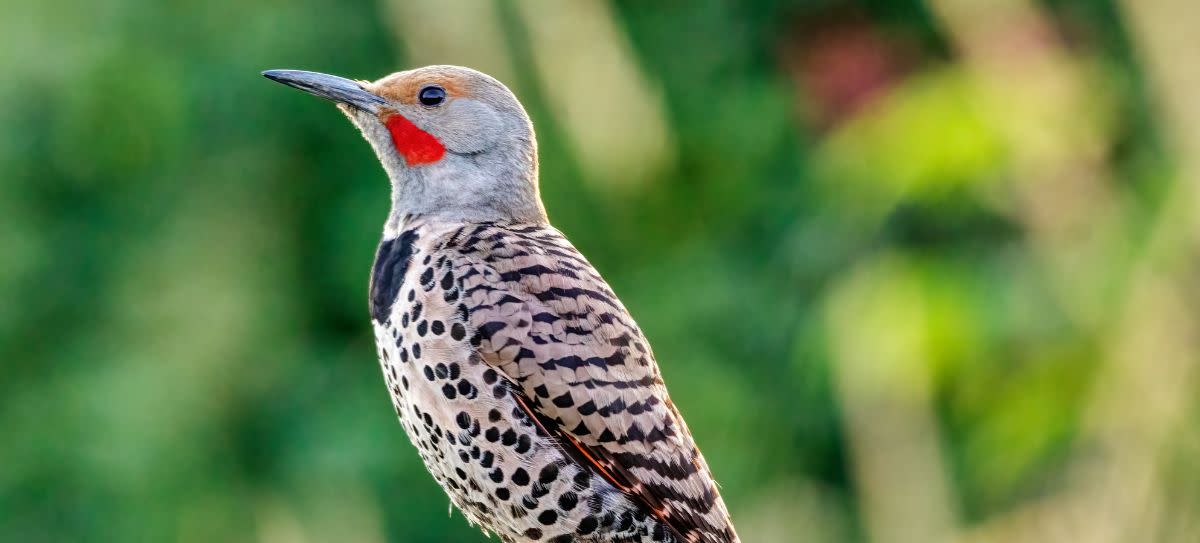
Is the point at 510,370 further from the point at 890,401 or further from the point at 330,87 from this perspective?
the point at 890,401

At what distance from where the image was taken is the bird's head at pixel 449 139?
11.3 feet

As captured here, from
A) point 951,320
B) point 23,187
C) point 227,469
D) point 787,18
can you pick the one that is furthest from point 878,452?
point 23,187

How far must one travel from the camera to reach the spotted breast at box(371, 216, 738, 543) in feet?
10.3

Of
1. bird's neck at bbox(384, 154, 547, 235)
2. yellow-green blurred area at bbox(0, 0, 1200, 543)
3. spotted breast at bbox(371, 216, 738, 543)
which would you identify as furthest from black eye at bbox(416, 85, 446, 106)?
yellow-green blurred area at bbox(0, 0, 1200, 543)

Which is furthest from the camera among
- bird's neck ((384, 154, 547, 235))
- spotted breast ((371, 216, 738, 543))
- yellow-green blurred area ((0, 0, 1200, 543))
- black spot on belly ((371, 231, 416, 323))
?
yellow-green blurred area ((0, 0, 1200, 543))

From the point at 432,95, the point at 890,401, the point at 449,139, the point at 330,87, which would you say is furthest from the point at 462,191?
the point at 890,401

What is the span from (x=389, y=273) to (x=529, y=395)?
397mm

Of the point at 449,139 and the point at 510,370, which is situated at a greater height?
the point at 449,139

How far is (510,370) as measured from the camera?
3.16 meters

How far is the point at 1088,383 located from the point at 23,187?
6.20 meters

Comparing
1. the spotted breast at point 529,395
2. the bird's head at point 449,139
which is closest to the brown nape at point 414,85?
the bird's head at point 449,139

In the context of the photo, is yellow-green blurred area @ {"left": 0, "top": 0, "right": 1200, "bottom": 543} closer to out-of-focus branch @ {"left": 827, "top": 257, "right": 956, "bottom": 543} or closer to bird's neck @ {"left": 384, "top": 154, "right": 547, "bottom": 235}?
out-of-focus branch @ {"left": 827, "top": 257, "right": 956, "bottom": 543}

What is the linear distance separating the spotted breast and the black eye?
1.06ft

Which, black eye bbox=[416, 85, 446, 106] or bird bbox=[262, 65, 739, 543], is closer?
bird bbox=[262, 65, 739, 543]
